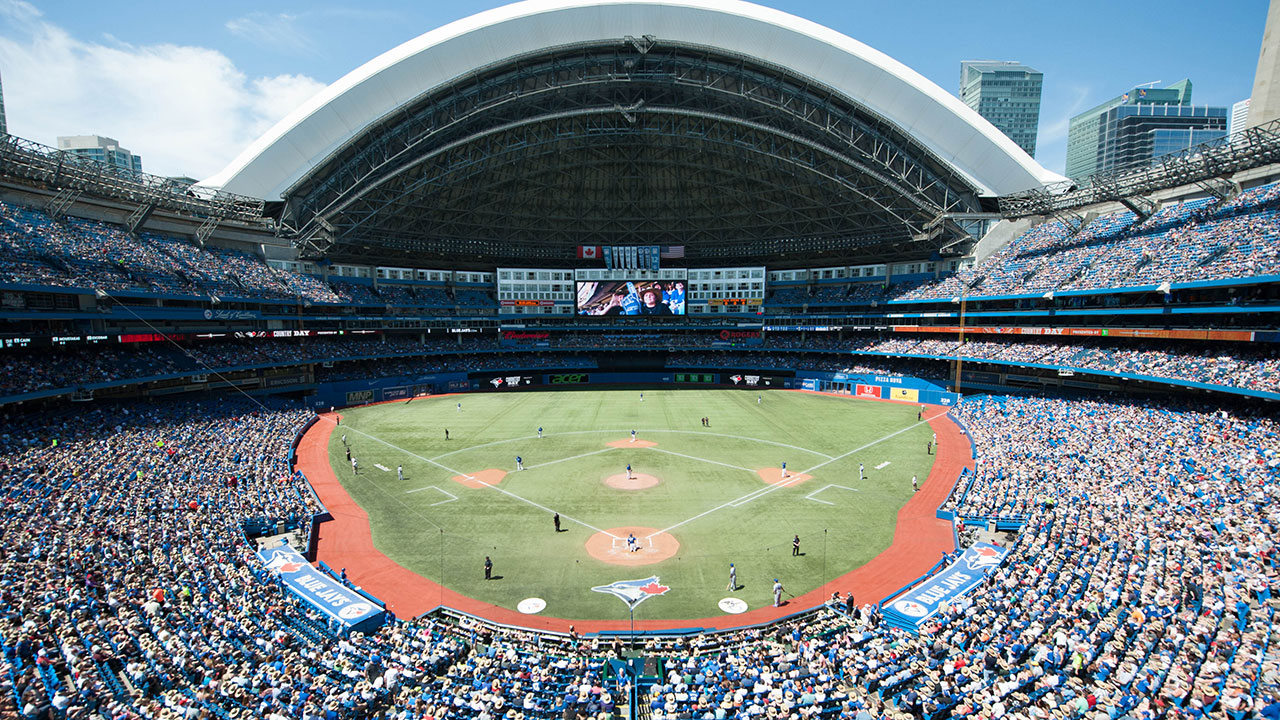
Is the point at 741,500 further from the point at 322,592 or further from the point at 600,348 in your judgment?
the point at 600,348

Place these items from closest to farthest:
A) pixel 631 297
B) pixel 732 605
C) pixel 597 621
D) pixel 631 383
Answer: pixel 597 621 < pixel 732 605 < pixel 631 297 < pixel 631 383

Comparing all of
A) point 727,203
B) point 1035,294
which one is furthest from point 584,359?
point 1035,294

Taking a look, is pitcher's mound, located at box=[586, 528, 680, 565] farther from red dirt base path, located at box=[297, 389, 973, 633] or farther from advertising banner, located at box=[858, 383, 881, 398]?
advertising banner, located at box=[858, 383, 881, 398]

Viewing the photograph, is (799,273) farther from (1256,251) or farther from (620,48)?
(1256,251)

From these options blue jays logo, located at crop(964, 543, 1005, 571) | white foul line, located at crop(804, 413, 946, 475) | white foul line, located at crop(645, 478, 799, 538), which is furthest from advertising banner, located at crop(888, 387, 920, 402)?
blue jays logo, located at crop(964, 543, 1005, 571)

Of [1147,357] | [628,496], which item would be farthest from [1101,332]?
[628,496]
